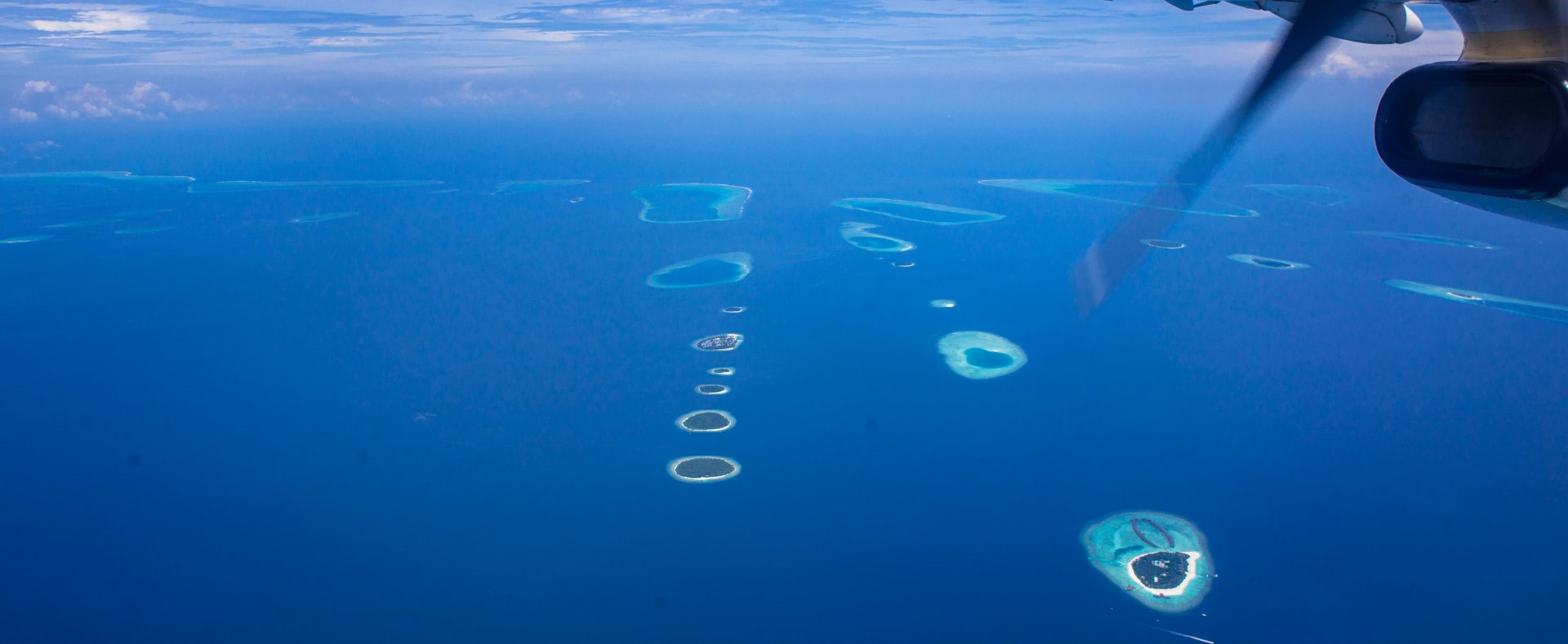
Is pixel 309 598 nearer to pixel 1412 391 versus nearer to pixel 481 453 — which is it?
pixel 481 453

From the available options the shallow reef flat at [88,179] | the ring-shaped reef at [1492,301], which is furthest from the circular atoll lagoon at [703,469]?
the shallow reef flat at [88,179]

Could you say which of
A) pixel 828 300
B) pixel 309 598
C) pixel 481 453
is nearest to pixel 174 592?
pixel 309 598

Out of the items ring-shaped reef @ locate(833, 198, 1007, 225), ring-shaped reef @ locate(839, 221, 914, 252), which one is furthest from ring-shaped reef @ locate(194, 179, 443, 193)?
ring-shaped reef @ locate(839, 221, 914, 252)

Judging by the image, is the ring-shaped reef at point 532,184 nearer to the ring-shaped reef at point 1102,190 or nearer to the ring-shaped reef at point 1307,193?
the ring-shaped reef at point 1102,190

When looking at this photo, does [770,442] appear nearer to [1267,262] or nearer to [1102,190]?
[1267,262]

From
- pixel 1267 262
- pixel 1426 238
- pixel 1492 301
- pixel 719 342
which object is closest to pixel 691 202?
pixel 719 342
